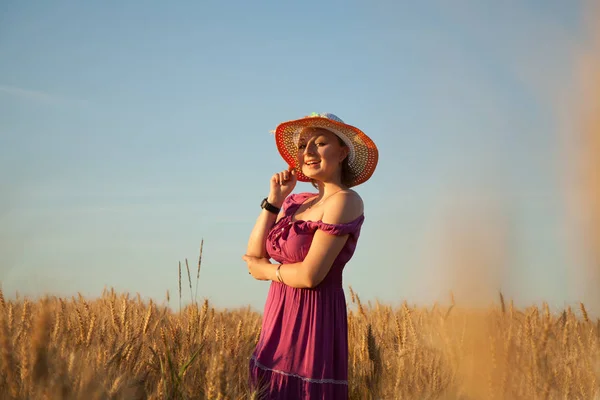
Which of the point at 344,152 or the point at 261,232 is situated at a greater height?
the point at 344,152

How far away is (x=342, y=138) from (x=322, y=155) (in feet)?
0.64

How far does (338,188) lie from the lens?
312 centimetres

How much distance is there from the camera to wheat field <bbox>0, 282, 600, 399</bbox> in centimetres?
163

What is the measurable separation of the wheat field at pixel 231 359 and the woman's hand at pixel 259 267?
1.07 feet

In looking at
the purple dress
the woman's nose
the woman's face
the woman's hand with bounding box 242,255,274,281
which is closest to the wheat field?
the purple dress

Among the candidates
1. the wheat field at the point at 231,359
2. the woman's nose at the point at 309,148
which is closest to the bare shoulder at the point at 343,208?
the woman's nose at the point at 309,148

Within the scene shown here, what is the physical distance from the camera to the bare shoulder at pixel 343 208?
2873mm

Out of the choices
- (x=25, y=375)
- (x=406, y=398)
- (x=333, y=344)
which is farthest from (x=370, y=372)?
(x=25, y=375)

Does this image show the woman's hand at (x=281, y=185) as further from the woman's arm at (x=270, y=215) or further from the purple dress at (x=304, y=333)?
the purple dress at (x=304, y=333)

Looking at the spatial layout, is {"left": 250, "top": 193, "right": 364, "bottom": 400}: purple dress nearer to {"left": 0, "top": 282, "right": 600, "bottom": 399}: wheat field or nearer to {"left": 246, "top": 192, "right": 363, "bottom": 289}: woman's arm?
{"left": 246, "top": 192, "right": 363, "bottom": 289}: woman's arm

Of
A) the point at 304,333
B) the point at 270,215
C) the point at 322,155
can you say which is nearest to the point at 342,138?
the point at 322,155

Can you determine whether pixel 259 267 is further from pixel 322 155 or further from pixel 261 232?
pixel 322 155

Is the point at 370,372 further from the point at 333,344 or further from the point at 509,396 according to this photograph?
the point at 509,396

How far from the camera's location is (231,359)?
2.71 metres
